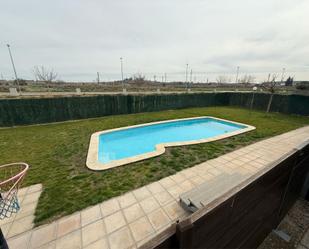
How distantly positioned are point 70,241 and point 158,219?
4.34 ft

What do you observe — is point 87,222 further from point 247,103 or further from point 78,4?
point 247,103

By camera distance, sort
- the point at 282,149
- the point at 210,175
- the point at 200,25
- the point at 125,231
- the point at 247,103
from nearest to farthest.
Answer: the point at 125,231 < the point at 210,175 < the point at 282,149 < the point at 200,25 < the point at 247,103

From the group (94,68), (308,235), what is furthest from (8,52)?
(308,235)

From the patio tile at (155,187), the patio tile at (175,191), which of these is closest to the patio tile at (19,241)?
the patio tile at (155,187)

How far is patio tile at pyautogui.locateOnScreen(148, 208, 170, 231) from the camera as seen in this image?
Result: 230 centimetres

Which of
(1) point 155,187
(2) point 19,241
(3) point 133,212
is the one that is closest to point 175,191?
(1) point 155,187

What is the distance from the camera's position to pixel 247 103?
49.7 ft

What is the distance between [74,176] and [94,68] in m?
37.2

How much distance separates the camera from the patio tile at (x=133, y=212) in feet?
8.07

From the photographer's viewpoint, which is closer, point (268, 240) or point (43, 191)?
point (268, 240)

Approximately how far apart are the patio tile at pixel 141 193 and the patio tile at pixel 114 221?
0.48m

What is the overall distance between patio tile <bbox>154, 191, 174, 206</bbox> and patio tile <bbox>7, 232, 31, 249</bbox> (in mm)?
2075

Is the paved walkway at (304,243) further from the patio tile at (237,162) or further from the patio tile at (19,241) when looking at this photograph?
the patio tile at (19,241)

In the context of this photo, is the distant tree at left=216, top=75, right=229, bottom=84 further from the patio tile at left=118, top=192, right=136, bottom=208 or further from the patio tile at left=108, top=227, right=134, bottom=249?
the patio tile at left=108, top=227, right=134, bottom=249
